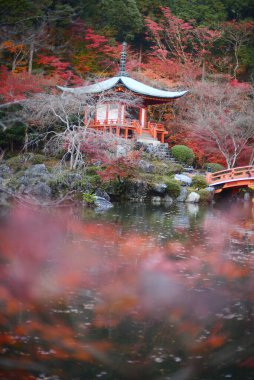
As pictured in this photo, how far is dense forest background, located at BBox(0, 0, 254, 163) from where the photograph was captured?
92.8 ft

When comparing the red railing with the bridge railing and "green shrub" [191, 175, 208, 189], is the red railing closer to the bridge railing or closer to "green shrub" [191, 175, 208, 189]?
"green shrub" [191, 175, 208, 189]

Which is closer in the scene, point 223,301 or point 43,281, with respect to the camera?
point 223,301

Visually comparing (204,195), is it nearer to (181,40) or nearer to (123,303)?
(181,40)

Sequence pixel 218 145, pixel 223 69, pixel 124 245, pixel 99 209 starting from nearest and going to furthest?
pixel 124 245 < pixel 99 209 < pixel 218 145 < pixel 223 69

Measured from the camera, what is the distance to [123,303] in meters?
7.07

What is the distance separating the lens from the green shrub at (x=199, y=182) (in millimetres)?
22469

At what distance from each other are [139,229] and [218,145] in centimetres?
1383

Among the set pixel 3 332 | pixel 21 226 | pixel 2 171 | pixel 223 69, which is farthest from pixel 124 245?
pixel 223 69

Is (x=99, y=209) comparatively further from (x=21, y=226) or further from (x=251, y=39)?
(x=251, y=39)

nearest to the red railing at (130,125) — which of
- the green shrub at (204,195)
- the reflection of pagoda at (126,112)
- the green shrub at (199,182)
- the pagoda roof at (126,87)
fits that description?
the reflection of pagoda at (126,112)

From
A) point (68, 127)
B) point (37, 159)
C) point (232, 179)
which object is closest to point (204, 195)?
point (232, 179)

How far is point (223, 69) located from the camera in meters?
34.2

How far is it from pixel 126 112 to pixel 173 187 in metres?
6.46

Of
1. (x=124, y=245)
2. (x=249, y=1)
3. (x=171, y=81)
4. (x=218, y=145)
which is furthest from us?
(x=249, y=1)
